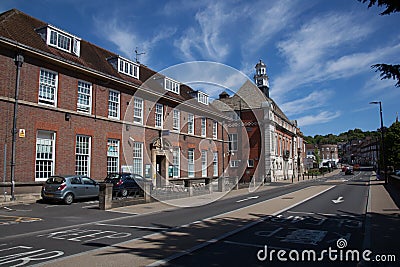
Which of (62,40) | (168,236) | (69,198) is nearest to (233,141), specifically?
(62,40)

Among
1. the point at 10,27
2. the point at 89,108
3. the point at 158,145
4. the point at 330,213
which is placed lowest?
the point at 330,213

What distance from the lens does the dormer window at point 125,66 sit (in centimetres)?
2488

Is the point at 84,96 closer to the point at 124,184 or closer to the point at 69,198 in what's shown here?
the point at 124,184

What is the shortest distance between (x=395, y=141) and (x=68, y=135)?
117 ft

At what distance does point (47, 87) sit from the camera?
60.3 feet

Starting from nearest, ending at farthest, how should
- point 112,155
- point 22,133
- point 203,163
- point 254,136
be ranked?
point 22,133 → point 112,155 → point 203,163 → point 254,136

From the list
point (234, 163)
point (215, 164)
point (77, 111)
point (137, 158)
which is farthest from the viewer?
point (234, 163)

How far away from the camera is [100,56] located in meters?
24.8

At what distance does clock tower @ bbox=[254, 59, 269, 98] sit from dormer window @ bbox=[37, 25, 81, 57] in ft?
132

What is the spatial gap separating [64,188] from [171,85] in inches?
716

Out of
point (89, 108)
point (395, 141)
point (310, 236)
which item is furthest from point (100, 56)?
point (395, 141)

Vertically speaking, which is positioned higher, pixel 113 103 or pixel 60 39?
pixel 60 39

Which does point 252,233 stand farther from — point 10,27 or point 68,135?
point 10,27

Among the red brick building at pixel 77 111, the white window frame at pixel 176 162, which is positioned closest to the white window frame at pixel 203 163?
the red brick building at pixel 77 111
